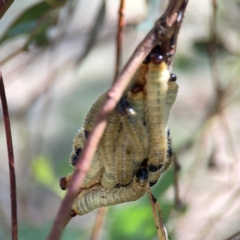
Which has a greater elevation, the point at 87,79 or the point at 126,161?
the point at 126,161

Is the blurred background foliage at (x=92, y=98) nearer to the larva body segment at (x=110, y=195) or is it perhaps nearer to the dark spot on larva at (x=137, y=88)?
the larva body segment at (x=110, y=195)

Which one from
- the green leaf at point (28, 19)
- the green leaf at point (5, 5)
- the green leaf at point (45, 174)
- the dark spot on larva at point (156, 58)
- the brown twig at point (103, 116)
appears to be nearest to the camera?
the brown twig at point (103, 116)

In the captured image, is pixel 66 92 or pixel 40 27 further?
pixel 66 92

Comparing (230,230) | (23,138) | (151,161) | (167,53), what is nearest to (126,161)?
(151,161)

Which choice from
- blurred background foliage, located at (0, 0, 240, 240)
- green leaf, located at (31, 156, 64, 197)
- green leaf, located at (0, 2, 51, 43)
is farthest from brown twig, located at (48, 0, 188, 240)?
green leaf, located at (31, 156, 64, 197)

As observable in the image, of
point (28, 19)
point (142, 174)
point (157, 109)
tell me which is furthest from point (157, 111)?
point (28, 19)

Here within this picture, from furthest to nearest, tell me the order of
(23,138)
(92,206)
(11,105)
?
(11,105) → (23,138) → (92,206)

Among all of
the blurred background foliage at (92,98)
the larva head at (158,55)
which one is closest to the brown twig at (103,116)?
the larva head at (158,55)

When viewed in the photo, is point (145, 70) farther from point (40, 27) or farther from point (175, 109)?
point (175, 109)
